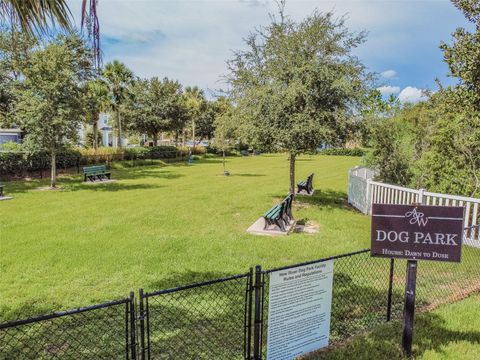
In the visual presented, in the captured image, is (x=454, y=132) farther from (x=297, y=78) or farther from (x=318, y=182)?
(x=318, y=182)

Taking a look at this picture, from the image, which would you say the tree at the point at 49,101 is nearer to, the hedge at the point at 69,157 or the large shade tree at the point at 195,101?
the hedge at the point at 69,157

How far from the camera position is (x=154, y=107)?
34.4 meters

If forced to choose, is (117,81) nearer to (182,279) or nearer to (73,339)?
(182,279)

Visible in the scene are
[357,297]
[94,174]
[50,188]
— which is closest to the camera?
[357,297]

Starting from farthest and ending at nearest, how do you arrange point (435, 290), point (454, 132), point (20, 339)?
point (454, 132)
point (435, 290)
point (20, 339)

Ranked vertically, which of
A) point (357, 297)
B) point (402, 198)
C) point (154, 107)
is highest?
point (154, 107)

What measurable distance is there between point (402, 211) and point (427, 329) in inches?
71.0

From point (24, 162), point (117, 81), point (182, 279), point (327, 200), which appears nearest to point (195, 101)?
point (117, 81)

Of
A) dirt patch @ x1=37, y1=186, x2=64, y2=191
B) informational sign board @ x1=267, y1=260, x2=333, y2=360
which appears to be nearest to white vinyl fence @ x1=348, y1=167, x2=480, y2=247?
informational sign board @ x1=267, y1=260, x2=333, y2=360

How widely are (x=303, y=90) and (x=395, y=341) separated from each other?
27.8ft

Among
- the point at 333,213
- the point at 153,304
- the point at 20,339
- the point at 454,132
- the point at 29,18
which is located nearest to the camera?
the point at 29,18

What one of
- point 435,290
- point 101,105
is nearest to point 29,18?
point 435,290

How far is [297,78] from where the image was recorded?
1138 cm

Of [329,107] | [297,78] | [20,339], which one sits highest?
[297,78]
